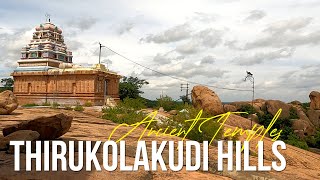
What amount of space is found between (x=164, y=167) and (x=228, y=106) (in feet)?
94.9

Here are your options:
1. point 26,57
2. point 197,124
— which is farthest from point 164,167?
point 26,57

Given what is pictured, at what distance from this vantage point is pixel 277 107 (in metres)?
34.8

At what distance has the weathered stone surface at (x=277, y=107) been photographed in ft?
111

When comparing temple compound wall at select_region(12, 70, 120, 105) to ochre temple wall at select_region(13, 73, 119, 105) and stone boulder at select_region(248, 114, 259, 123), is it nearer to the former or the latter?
ochre temple wall at select_region(13, 73, 119, 105)

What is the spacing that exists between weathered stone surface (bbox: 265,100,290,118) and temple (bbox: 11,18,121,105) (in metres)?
15.5

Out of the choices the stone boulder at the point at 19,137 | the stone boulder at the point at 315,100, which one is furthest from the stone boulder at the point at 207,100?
the stone boulder at the point at 19,137

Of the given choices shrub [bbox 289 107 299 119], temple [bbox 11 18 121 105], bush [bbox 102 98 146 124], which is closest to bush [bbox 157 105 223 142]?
bush [bbox 102 98 146 124]

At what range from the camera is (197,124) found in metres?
13.0

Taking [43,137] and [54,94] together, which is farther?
[54,94]

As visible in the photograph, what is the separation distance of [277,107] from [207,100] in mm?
12721

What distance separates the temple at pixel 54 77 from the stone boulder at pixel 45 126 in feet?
72.8

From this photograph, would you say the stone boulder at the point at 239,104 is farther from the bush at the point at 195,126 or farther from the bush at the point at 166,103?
the bush at the point at 195,126

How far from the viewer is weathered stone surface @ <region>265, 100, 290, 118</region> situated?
111ft

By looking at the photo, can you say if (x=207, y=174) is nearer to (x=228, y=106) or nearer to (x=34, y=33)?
(x=228, y=106)
